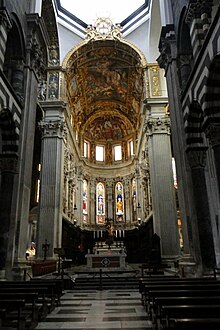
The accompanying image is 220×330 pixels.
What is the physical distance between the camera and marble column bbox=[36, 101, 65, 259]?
1784 cm

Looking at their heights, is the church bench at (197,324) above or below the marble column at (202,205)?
below

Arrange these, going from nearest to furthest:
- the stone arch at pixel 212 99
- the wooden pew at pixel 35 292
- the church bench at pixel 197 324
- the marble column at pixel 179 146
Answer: the church bench at pixel 197 324, the wooden pew at pixel 35 292, the stone arch at pixel 212 99, the marble column at pixel 179 146

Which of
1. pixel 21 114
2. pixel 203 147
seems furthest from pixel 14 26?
pixel 203 147

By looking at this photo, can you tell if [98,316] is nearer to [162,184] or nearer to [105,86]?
[162,184]

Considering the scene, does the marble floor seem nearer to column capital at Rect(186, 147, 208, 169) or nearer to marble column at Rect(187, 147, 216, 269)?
marble column at Rect(187, 147, 216, 269)

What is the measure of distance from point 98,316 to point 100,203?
2672 cm

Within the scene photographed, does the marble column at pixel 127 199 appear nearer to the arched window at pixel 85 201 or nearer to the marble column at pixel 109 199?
the marble column at pixel 109 199

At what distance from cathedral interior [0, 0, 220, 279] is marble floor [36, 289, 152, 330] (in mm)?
3230

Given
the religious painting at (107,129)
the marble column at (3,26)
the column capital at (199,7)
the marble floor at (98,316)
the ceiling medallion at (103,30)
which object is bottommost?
the marble floor at (98,316)

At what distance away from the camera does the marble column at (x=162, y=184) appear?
57.5 ft

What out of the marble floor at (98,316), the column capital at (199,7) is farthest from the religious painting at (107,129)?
the marble floor at (98,316)

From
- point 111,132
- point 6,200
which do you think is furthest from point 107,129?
point 6,200

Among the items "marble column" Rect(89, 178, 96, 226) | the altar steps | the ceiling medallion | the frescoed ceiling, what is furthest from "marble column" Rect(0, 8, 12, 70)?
"marble column" Rect(89, 178, 96, 226)

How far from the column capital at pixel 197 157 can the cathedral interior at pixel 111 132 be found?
38mm
